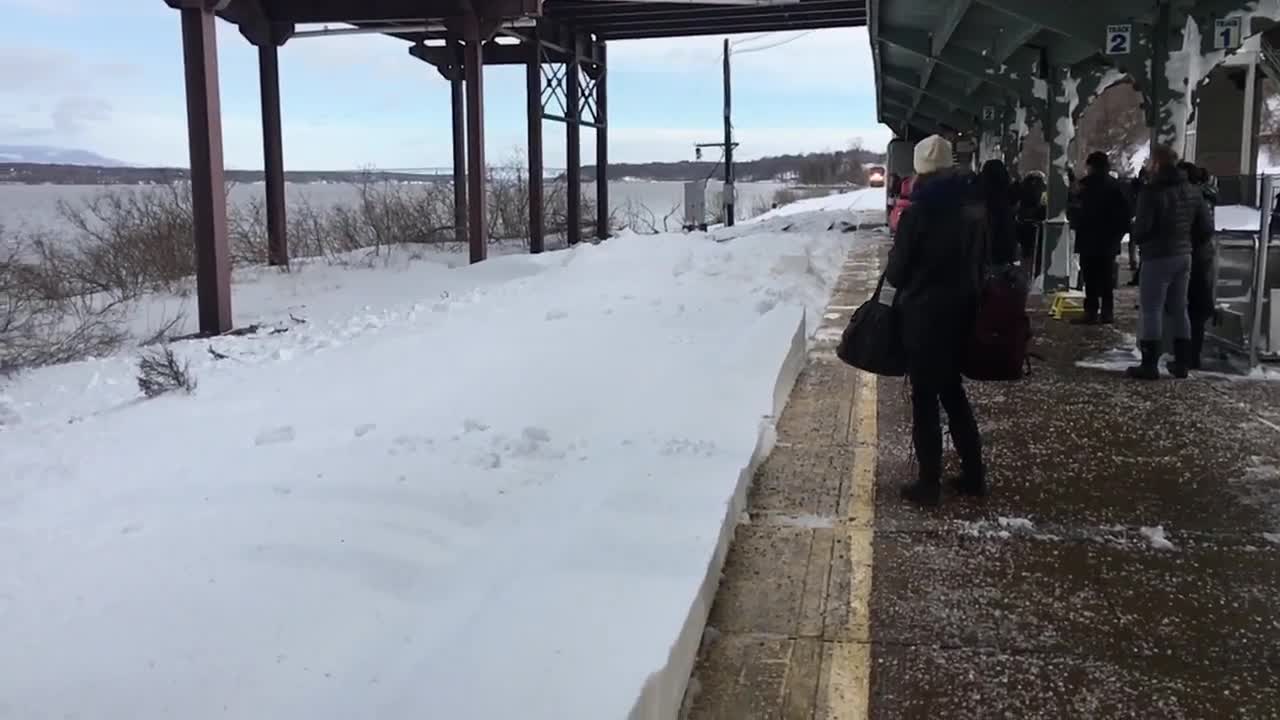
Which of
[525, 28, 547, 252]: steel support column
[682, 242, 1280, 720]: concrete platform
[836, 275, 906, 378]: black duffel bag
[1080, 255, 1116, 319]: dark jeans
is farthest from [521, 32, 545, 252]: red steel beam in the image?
[836, 275, 906, 378]: black duffel bag

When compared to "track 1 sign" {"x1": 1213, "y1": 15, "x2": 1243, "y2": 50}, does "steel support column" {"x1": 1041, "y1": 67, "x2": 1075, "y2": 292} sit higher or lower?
lower

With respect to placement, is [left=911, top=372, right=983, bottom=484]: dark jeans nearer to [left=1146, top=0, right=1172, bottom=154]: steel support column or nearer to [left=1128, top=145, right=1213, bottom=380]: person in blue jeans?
[left=1128, top=145, right=1213, bottom=380]: person in blue jeans

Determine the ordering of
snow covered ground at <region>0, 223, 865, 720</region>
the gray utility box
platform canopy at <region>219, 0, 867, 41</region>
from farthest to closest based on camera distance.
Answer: the gray utility box < platform canopy at <region>219, 0, 867, 41</region> < snow covered ground at <region>0, 223, 865, 720</region>

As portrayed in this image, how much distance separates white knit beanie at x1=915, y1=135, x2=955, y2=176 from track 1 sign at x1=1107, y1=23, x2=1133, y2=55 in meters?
6.18

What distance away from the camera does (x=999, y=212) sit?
1116cm

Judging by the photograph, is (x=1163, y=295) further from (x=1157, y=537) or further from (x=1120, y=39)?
(x=1157, y=537)

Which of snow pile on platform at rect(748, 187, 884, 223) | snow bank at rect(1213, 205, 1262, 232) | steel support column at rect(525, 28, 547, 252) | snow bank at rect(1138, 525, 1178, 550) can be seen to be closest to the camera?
snow bank at rect(1138, 525, 1178, 550)

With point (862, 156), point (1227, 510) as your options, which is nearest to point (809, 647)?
point (1227, 510)

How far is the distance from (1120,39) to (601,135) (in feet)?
58.2

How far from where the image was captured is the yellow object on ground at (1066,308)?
37.9ft

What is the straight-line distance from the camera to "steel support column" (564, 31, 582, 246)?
24359mm

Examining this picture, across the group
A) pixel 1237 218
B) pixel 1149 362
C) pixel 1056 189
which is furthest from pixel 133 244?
pixel 1237 218

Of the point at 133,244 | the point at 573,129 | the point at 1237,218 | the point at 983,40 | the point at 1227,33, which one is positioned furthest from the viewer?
the point at 573,129

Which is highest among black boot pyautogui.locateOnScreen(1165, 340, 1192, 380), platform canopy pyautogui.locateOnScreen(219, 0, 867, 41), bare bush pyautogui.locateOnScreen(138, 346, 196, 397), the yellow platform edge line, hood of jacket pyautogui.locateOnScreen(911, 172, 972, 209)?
platform canopy pyautogui.locateOnScreen(219, 0, 867, 41)
